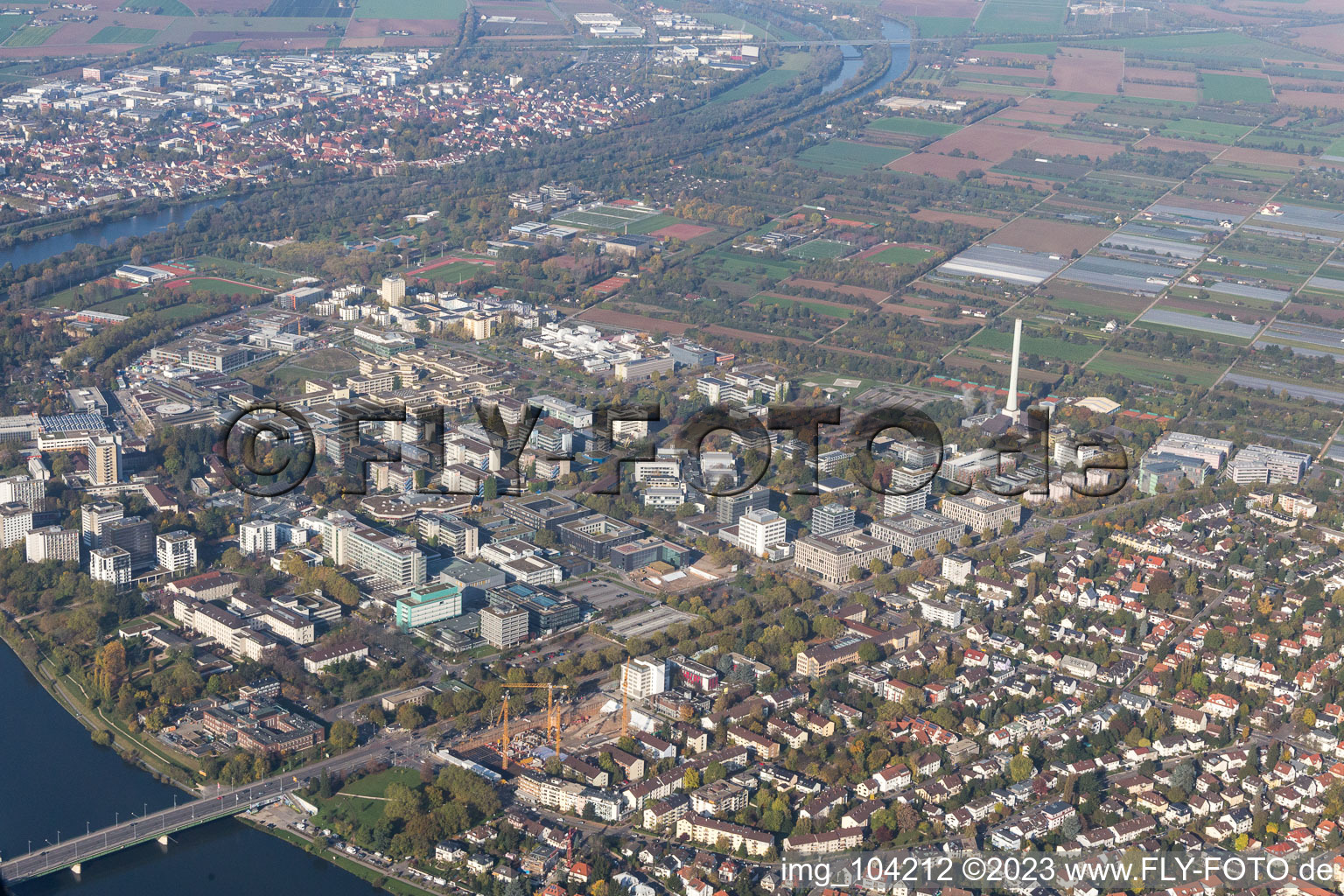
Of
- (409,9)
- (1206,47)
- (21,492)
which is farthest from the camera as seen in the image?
(409,9)

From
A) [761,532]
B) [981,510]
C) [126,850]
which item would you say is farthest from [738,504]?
[126,850]

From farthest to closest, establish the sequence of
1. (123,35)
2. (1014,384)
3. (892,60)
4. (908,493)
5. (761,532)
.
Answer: (892,60)
(123,35)
(1014,384)
(908,493)
(761,532)

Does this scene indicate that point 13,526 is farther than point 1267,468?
No

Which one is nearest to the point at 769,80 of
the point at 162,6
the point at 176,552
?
the point at 162,6

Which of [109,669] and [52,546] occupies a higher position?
[52,546]

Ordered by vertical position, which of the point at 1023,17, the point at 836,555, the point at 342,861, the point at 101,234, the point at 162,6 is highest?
the point at 162,6

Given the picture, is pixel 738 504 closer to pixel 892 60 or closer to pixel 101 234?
pixel 101 234

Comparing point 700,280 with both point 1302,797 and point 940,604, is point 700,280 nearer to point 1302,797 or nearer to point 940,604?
point 940,604

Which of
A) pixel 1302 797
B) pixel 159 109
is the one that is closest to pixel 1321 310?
pixel 1302 797
